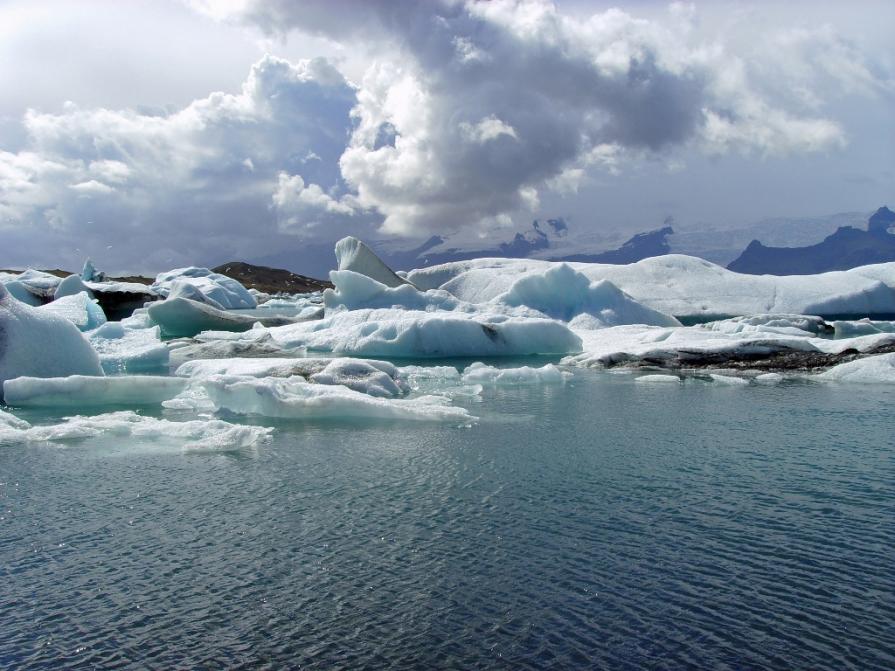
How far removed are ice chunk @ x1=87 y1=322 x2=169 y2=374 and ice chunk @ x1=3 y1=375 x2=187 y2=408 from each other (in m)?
5.57

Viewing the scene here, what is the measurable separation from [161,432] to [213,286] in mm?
47309

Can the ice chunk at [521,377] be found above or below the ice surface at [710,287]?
below

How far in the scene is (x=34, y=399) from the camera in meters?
13.4

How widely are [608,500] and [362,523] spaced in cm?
251

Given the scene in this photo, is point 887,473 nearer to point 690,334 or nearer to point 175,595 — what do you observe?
point 175,595

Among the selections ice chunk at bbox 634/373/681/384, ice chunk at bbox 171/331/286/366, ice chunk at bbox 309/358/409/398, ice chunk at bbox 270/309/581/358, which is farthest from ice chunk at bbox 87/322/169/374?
ice chunk at bbox 634/373/681/384

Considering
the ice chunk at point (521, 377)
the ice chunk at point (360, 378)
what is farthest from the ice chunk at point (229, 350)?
the ice chunk at point (360, 378)

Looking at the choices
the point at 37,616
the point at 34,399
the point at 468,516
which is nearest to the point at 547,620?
the point at 468,516

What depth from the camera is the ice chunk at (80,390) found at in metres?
13.3

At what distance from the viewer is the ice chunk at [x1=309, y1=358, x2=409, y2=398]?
556 inches

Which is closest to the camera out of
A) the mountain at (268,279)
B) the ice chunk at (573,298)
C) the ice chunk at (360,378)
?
the ice chunk at (360,378)

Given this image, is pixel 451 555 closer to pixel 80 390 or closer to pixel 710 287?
pixel 80 390

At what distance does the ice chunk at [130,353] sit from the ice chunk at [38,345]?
3.70m

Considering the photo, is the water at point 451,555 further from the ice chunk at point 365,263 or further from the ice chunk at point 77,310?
the ice chunk at point 365,263
